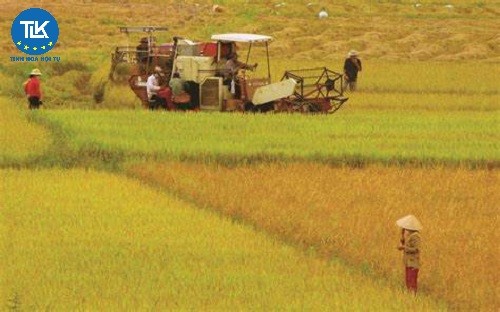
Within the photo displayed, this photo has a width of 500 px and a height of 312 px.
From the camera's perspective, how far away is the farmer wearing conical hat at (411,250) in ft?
23.1

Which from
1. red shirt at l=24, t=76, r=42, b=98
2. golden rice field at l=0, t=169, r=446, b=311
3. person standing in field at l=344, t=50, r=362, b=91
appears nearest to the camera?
golden rice field at l=0, t=169, r=446, b=311

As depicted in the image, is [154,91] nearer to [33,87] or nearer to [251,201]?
[33,87]

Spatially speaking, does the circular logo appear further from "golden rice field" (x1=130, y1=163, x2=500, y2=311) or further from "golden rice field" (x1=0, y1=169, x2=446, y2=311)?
"golden rice field" (x1=0, y1=169, x2=446, y2=311)

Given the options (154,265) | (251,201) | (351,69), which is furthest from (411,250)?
(351,69)

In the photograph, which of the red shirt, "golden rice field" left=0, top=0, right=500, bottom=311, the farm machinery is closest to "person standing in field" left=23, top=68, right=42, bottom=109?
the red shirt

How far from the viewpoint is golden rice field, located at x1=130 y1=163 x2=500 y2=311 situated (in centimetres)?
770

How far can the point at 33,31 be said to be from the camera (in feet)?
69.1

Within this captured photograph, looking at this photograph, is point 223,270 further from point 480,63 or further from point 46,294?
point 480,63

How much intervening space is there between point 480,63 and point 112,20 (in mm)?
13200

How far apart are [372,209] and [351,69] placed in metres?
11.9

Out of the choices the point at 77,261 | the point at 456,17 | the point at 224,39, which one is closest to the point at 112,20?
the point at 456,17

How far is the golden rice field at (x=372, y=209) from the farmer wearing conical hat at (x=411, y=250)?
19 cm

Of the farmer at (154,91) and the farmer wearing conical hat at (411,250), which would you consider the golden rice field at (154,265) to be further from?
the farmer at (154,91)

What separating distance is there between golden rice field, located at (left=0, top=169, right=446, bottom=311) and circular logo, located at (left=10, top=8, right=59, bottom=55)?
10759 millimetres
